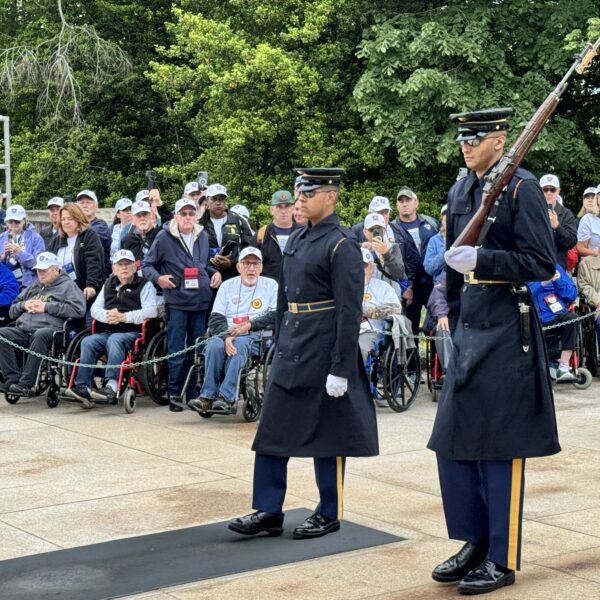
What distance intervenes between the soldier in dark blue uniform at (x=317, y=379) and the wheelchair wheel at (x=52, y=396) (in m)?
5.03

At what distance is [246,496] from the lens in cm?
752

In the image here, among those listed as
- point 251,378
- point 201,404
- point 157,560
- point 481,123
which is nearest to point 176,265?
point 251,378

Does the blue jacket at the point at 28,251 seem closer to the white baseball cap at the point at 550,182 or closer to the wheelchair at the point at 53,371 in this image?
the wheelchair at the point at 53,371

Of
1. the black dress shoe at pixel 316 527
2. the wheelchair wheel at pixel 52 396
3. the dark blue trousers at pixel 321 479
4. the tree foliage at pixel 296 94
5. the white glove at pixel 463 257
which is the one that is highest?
the tree foliage at pixel 296 94

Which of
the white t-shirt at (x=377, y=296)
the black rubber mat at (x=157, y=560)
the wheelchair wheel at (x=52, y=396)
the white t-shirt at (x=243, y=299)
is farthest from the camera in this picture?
the wheelchair wheel at (x=52, y=396)

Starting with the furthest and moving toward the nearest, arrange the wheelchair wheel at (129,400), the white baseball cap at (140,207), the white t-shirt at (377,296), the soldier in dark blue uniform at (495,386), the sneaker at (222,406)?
the white baseball cap at (140,207) → the white t-shirt at (377,296) → the wheelchair wheel at (129,400) → the sneaker at (222,406) → the soldier in dark blue uniform at (495,386)

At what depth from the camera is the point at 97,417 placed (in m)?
10.7

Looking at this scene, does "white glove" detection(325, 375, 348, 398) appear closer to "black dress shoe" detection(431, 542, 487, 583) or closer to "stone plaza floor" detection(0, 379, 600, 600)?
"stone plaza floor" detection(0, 379, 600, 600)

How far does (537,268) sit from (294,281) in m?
1.48

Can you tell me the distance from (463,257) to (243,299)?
5.43 meters

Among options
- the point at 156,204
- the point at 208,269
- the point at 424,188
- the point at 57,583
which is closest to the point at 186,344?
the point at 208,269

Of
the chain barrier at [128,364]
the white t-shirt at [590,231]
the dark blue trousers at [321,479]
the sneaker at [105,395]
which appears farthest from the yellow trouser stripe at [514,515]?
the white t-shirt at [590,231]

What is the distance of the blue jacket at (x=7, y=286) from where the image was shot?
40.3 ft

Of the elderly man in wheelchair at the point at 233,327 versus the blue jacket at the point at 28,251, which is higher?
the blue jacket at the point at 28,251
